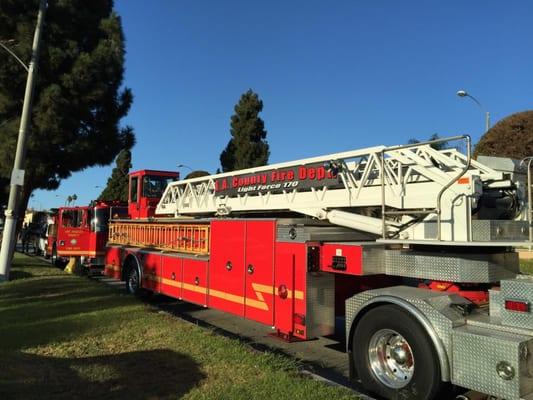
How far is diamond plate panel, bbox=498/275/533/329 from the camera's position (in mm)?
4141

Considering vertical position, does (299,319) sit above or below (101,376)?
above

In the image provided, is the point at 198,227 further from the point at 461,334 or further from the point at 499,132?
the point at 499,132

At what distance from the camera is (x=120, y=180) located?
51000 millimetres

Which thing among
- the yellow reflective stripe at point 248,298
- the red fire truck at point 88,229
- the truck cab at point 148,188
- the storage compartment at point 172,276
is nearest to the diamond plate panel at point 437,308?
the yellow reflective stripe at point 248,298

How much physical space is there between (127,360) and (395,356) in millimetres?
3283

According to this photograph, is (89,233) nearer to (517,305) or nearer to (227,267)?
(227,267)

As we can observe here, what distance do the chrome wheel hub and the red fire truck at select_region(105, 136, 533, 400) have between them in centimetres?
1

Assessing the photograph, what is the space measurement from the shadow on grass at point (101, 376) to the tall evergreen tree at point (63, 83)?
1060cm

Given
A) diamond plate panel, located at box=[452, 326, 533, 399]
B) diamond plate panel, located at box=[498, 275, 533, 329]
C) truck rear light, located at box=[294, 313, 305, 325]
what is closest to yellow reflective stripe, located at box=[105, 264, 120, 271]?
truck rear light, located at box=[294, 313, 305, 325]

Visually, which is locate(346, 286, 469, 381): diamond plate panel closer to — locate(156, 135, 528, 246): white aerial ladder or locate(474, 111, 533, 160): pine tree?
locate(156, 135, 528, 246): white aerial ladder

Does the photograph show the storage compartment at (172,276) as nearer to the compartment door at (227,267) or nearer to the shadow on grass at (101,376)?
the compartment door at (227,267)

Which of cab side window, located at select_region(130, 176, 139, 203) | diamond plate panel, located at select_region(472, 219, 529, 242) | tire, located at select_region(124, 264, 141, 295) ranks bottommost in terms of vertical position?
tire, located at select_region(124, 264, 141, 295)

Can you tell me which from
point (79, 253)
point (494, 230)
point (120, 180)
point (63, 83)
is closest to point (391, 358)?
point (494, 230)

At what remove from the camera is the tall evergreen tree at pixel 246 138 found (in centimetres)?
2809
